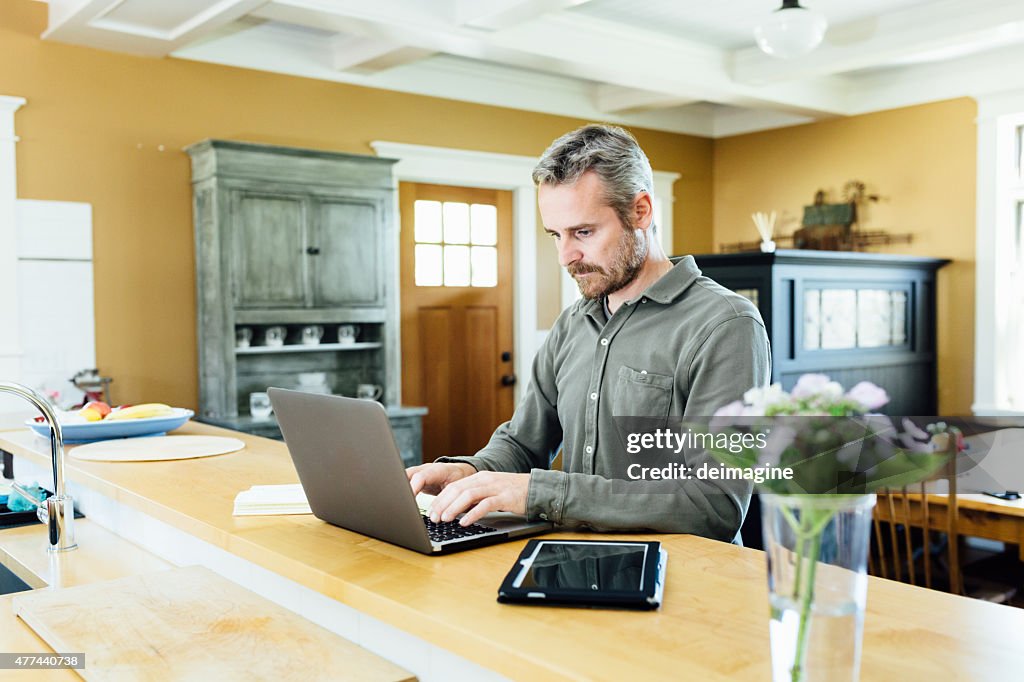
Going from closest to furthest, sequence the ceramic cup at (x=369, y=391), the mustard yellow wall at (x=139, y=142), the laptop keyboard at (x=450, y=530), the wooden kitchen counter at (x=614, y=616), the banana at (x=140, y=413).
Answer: the wooden kitchen counter at (x=614, y=616) < the laptop keyboard at (x=450, y=530) < the banana at (x=140, y=413) < the mustard yellow wall at (x=139, y=142) < the ceramic cup at (x=369, y=391)

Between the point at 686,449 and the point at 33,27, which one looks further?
the point at 33,27

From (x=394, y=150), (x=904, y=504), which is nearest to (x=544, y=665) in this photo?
(x=904, y=504)

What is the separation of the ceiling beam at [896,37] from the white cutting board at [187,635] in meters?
4.34

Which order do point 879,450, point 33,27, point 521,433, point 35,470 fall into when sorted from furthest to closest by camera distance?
point 33,27 < point 35,470 < point 521,433 < point 879,450

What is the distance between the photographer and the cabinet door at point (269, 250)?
459 centimetres

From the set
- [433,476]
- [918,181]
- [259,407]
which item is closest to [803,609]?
[433,476]

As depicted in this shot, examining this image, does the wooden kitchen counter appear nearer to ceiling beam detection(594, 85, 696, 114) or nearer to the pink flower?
the pink flower

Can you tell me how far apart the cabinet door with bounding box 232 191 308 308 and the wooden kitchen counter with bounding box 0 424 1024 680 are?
3097mm

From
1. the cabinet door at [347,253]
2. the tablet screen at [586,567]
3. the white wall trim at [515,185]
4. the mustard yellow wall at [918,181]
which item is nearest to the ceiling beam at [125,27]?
the cabinet door at [347,253]

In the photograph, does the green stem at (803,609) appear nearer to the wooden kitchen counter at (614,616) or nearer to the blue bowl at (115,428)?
the wooden kitchen counter at (614,616)

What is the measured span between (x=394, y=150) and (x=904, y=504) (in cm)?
348

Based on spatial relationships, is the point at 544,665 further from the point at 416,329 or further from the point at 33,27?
the point at 416,329

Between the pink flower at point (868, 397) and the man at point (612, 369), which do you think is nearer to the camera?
the pink flower at point (868, 397)

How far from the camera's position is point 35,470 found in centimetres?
286
